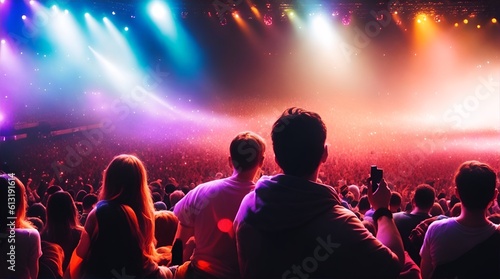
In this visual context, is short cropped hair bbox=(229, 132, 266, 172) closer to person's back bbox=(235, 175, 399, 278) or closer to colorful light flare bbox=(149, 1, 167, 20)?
person's back bbox=(235, 175, 399, 278)

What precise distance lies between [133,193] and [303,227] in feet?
3.84

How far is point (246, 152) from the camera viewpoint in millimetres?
2666

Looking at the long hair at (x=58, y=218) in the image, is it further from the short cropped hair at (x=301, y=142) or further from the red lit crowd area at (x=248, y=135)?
the short cropped hair at (x=301, y=142)

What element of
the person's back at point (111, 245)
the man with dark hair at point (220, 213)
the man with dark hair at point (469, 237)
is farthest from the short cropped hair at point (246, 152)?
the man with dark hair at point (469, 237)

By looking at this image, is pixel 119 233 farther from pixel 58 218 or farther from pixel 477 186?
pixel 477 186

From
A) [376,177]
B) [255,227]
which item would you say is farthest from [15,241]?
[376,177]

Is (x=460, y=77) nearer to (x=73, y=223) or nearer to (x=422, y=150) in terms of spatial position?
(x=422, y=150)

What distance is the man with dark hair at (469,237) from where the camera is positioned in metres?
2.19

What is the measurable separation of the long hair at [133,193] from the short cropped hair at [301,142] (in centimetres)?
104

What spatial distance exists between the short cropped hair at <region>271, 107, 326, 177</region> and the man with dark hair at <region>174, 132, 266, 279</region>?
2.87 ft

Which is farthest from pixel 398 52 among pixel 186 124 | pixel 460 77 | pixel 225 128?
pixel 186 124

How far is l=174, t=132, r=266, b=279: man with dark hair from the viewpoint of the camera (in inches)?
99.5

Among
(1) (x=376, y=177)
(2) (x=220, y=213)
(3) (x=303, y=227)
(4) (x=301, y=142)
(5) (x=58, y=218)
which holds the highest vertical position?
(4) (x=301, y=142)

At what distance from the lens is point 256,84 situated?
2105 centimetres
